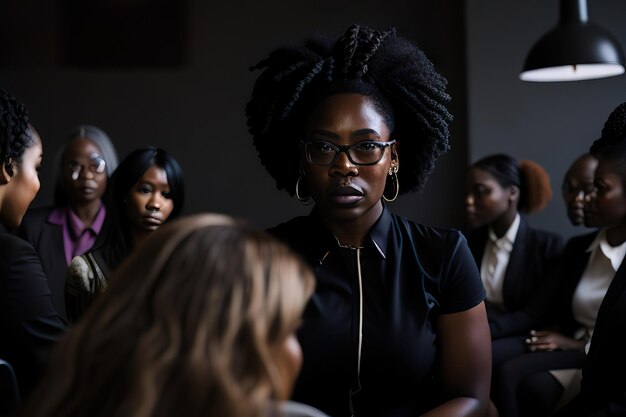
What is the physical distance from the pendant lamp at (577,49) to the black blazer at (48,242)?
236cm

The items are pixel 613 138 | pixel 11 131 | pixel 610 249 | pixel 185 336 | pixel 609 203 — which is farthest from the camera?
pixel 610 249

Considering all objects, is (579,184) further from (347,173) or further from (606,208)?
(347,173)

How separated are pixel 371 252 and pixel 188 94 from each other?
11.8 ft

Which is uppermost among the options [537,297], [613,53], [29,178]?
[613,53]

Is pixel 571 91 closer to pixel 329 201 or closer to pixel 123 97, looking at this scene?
pixel 123 97

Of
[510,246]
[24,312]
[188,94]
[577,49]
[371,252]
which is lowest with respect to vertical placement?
[510,246]

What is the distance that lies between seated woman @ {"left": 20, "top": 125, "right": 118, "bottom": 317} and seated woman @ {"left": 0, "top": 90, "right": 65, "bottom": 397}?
59.2 inches

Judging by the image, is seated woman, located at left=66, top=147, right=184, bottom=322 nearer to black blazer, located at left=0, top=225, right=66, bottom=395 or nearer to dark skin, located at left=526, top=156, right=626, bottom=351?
black blazer, located at left=0, top=225, right=66, bottom=395

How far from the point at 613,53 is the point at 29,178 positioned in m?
2.74

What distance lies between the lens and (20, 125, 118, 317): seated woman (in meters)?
3.47

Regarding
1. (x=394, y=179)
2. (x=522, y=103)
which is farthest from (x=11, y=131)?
(x=522, y=103)

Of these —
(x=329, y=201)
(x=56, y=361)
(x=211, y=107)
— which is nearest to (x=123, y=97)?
(x=211, y=107)

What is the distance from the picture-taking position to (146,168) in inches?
120

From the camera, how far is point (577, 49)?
3.63 meters
